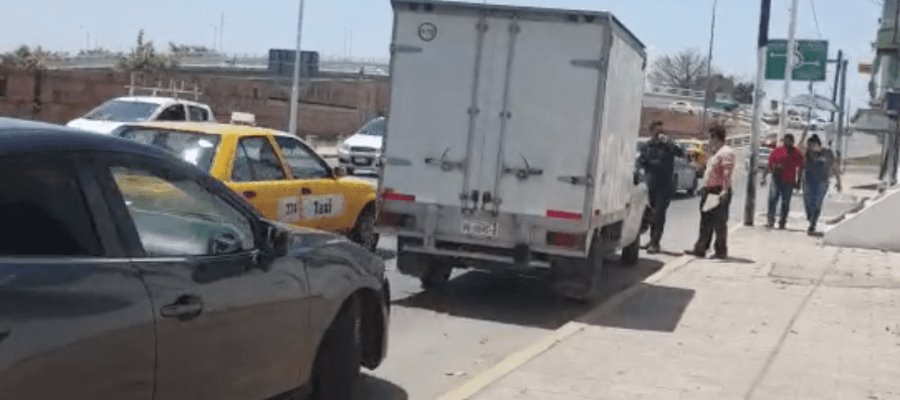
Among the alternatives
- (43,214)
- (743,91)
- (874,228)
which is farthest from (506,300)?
(743,91)

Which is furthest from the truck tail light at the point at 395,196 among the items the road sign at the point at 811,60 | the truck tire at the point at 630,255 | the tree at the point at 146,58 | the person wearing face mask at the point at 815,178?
the tree at the point at 146,58

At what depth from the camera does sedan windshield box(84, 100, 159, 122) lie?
81.0ft

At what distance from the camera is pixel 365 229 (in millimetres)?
13406

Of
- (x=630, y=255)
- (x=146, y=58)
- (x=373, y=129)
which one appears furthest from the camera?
(x=146, y=58)

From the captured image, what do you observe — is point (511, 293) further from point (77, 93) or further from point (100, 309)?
point (77, 93)

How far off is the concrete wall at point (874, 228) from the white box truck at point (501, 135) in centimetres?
866

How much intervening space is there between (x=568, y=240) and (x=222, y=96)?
5331cm

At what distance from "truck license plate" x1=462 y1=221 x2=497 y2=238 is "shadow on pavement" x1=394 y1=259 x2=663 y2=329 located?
2.34ft

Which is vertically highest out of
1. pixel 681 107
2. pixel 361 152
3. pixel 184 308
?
pixel 681 107

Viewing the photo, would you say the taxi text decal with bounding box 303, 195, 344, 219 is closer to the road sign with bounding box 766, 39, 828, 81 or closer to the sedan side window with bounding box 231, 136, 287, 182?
the sedan side window with bounding box 231, 136, 287, 182

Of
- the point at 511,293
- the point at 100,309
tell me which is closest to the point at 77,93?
the point at 511,293

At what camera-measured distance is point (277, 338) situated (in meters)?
5.73

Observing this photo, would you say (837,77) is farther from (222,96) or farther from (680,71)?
(680,71)

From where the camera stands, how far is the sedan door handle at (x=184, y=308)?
4824 millimetres
